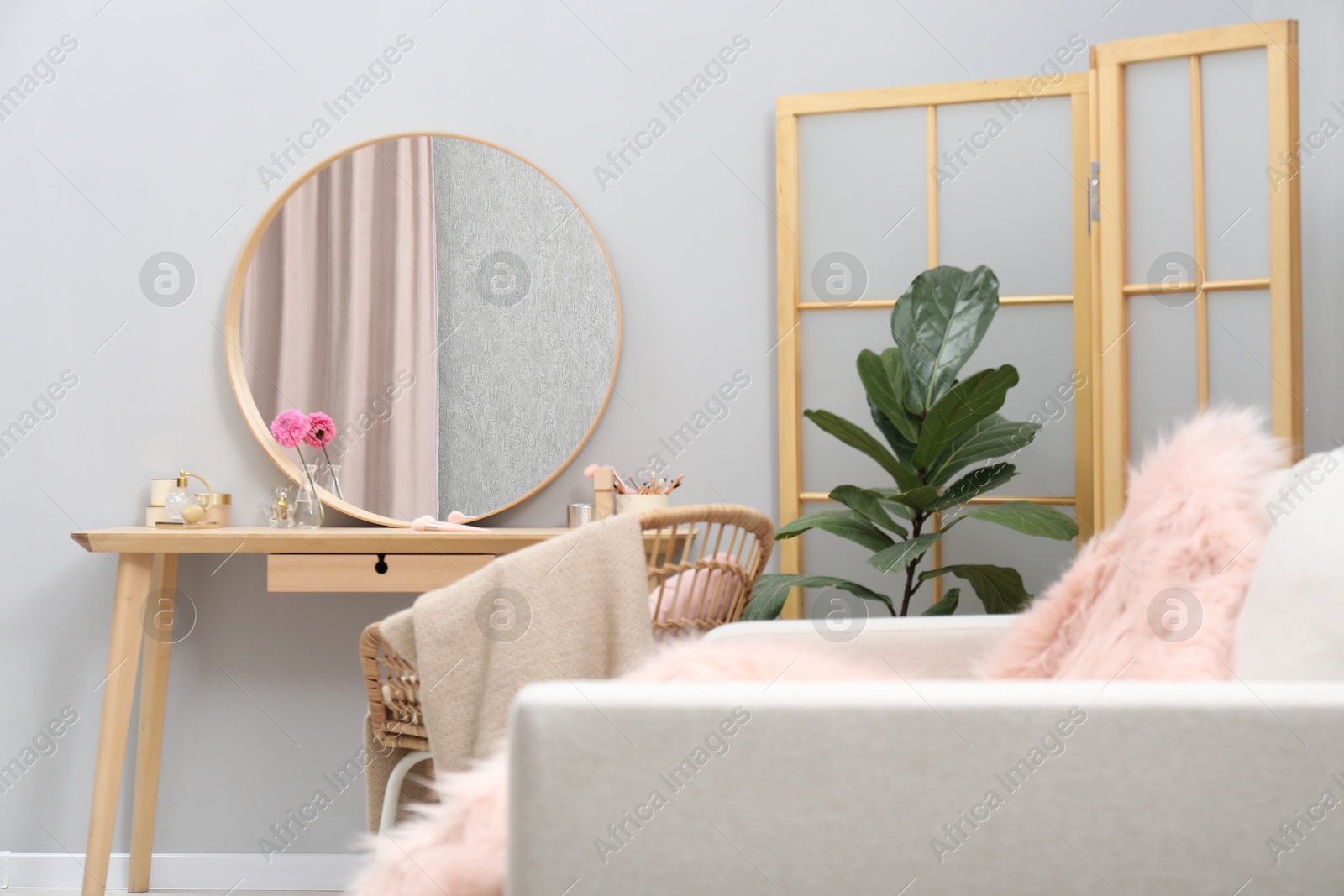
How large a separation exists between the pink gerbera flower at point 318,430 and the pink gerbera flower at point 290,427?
1 centimetres

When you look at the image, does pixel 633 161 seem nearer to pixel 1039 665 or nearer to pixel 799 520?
pixel 799 520

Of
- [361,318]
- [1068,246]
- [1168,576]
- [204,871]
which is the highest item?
[1068,246]

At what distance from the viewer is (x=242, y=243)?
2373 millimetres

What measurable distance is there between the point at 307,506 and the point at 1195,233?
1993 mm

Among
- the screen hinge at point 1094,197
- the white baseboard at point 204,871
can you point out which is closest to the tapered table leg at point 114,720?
the white baseboard at point 204,871

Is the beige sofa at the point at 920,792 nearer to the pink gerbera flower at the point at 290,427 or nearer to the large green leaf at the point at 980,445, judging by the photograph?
the large green leaf at the point at 980,445

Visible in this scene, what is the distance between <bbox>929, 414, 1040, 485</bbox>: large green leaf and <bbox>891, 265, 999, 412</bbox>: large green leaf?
10 cm

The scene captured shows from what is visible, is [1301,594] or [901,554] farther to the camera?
[901,554]

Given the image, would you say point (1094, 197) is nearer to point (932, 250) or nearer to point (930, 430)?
point (932, 250)

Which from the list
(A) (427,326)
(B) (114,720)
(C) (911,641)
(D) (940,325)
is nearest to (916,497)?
(D) (940,325)

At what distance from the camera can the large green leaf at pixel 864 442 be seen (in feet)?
5.88

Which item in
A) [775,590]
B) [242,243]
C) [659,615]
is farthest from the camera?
[242,243]

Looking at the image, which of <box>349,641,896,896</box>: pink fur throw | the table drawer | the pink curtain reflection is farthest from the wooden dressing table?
<box>349,641,896,896</box>: pink fur throw

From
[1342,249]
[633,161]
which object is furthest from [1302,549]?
[633,161]
